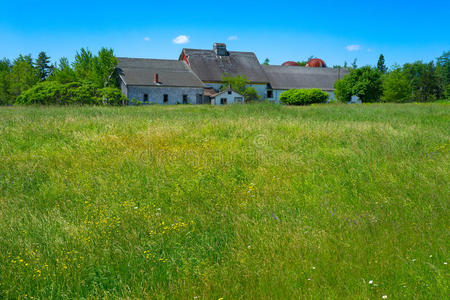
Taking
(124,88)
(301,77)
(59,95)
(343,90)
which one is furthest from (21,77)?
(343,90)

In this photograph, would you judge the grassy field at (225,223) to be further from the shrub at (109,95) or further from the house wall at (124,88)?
the house wall at (124,88)

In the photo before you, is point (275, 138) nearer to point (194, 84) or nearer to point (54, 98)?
point (54, 98)

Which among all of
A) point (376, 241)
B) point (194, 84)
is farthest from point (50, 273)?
point (194, 84)

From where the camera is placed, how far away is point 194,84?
152 feet

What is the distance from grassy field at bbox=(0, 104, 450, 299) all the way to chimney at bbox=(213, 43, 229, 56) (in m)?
50.7

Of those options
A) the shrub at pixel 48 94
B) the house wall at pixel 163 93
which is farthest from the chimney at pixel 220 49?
the shrub at pixel 48 94

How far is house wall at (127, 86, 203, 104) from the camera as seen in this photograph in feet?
141

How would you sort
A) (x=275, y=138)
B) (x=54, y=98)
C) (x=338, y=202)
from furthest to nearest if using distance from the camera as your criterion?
(x=54, y=98)
(x=275, y=138)
(x=338, y=202)

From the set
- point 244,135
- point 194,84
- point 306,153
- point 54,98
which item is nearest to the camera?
point 306,153

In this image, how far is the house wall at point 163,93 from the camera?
4306cm

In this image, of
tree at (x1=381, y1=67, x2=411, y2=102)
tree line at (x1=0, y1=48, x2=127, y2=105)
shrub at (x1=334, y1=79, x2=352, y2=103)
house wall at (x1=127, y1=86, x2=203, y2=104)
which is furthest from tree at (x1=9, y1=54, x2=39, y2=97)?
tree at (x1=381, y1=67, x2=411, y2=102)

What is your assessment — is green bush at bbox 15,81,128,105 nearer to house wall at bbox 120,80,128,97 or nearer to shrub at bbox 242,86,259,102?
house wall at bbox 120,80,128,97

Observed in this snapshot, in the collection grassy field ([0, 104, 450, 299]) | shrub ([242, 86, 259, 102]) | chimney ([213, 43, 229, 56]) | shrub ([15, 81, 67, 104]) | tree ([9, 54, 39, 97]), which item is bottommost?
grassy field ([0, 104, 450, 299])

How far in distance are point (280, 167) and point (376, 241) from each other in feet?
10.8
